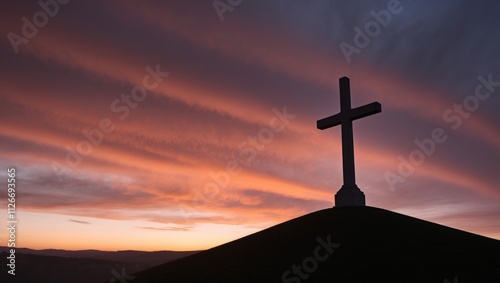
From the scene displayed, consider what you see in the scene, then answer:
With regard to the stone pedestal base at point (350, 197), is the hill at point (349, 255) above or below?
below

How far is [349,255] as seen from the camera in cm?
1347

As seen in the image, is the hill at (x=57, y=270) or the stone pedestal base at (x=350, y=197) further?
the hill at (x=57, y=270)

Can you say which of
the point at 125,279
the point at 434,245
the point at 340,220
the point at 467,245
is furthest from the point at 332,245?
the point at 125,279

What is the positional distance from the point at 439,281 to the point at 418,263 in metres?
1.49

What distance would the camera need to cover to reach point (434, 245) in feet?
47.8

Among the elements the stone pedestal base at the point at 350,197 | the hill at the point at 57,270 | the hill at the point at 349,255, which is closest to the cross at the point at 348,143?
the stone pedestal base at the point at 350,197

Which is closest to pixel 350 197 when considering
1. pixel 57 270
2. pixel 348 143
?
pixel 348 143

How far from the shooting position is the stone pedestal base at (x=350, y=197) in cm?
1916

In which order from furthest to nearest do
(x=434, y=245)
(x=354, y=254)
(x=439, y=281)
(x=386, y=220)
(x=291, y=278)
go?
(x=386, y=220), (x=434, y=245), (x=354, y=254), (x=291, y=278), (x=439, y=281)

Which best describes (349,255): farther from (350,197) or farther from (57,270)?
(57,270)

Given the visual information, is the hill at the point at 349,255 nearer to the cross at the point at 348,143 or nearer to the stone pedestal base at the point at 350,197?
the stone pedestal base at the point at 350,197

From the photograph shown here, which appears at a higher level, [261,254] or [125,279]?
[261,254]

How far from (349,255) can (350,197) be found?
19.7 feet

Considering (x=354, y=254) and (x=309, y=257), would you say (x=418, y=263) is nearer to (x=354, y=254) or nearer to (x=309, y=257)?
(x=354, y=254)
